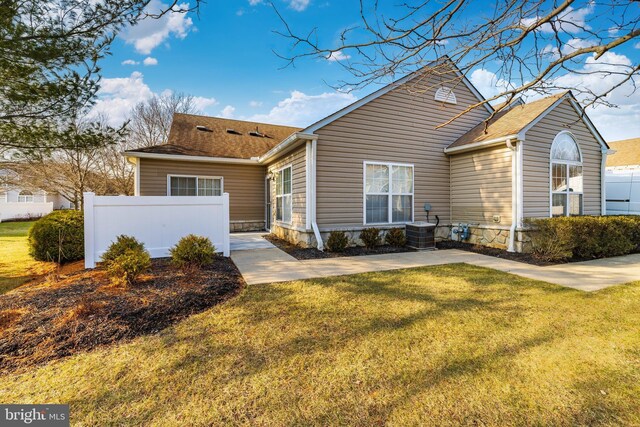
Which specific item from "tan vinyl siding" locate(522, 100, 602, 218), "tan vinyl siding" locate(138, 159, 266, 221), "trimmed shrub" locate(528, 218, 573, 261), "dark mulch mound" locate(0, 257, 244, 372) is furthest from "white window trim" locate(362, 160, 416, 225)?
"tan vinyl siding" locate(138, 159, 266, 221)

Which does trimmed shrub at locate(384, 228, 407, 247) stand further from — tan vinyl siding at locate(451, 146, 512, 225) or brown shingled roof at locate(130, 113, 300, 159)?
brown shingled roof at locate(130, 113, 300, 159)

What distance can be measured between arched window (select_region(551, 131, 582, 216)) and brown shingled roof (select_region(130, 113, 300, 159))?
10.6 metres

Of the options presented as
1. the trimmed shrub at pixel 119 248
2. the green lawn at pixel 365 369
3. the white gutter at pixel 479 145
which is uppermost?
the white gutter at pixel 479 145

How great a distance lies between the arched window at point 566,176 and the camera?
8.43 meters

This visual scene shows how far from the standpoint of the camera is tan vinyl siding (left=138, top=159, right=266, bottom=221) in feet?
34.6

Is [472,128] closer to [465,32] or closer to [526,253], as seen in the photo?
[526,253]

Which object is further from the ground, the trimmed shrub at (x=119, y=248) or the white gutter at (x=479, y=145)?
the white gutter at (x=479, y=145)

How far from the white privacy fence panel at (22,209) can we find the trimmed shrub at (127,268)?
2449cm

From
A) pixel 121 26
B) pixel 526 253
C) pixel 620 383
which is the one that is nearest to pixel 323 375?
pixel 620 383

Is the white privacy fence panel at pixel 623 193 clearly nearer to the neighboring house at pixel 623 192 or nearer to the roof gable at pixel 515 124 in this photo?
the neighboring house at pixel 623 192

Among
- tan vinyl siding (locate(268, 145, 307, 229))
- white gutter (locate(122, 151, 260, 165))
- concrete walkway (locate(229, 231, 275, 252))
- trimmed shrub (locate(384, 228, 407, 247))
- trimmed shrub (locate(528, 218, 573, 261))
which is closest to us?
trimmed shrub (locate(528, 218, 573, 261))

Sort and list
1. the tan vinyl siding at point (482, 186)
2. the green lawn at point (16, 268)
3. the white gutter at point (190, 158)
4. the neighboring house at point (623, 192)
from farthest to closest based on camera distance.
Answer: the neighboring house at point (623, 192)
the white gutter at point (190, 158)
the tan vinyl siding at point (482, 186)
the green lawn at point (16, 268)

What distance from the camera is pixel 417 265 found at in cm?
628

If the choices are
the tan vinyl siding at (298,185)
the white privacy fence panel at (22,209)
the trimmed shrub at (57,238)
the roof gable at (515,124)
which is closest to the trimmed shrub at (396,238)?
the tan vinyl siding at (298,185)
